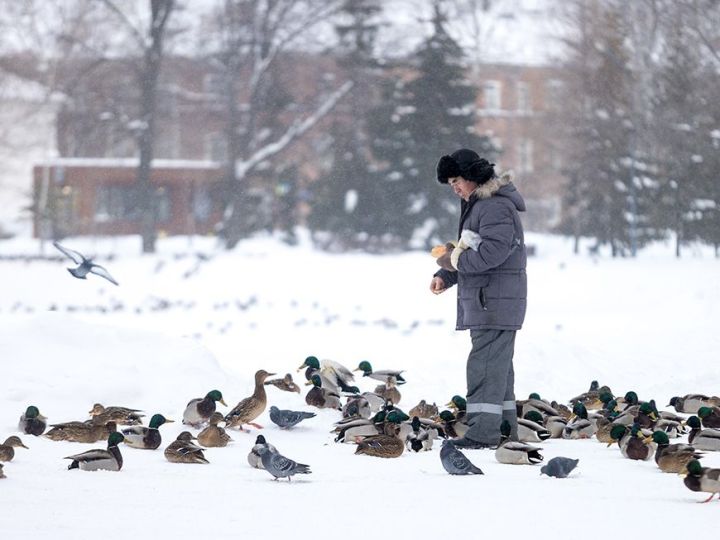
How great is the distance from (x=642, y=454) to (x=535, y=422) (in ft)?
3.69

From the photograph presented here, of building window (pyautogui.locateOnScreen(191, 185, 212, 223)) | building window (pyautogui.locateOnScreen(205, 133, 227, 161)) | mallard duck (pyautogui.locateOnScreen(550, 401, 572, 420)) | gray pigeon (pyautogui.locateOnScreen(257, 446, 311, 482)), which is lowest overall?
mallard duck (pyautogui.locateOnScreen(550, 401, 572, 420))

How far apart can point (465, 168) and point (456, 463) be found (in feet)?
6.70

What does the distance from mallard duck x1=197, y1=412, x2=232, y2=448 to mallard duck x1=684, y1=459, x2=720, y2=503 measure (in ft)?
10.9

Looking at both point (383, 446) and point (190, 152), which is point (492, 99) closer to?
point (190, 152)

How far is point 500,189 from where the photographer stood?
8445mm

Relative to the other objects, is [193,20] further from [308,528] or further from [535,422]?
[308,528]

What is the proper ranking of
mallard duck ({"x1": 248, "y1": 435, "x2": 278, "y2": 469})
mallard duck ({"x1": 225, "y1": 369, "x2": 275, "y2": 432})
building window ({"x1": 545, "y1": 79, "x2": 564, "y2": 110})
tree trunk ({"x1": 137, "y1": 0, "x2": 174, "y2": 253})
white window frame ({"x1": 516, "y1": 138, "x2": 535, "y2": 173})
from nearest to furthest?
1. mallard duck ({"x1": 248, "y1": 435, "x2": 278, "y2": 469})
2. mallard duck ({"x1": 225, "y1": 369, "x2": 275, "y2": 432})
3. tree trunk ({"x1": 137, "y1": 0, "x2": 174, "y2": 253})
4. building window ({"x1": 545, "y1": 79, "x2": 564, "y2": 110})
5. white window frame ({"x1": 516, "y1": 138, "x2": 535, "y2": 173})

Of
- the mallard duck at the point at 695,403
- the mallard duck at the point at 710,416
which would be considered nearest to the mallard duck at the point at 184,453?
the mallard duck at the point at 710,416

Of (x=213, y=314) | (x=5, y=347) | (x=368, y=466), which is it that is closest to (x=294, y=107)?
(x=213, y=314)

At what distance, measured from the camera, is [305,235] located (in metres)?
53.8

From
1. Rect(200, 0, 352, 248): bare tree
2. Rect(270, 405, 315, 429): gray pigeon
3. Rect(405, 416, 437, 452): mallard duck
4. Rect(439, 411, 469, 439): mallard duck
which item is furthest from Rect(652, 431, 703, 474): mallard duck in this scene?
Rect(200, 0, 352, 248): bare tree

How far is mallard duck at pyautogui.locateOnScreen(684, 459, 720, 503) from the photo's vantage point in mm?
6516

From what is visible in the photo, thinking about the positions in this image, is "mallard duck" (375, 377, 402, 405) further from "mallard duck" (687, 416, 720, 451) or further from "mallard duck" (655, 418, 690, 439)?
"mallard duck" (687, 416, 720, 451)

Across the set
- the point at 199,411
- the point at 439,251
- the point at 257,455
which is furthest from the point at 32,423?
the point at 439,251
